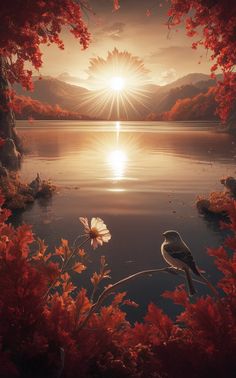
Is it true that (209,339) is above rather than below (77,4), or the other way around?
below

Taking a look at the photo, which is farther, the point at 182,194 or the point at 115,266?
the point at 182,194

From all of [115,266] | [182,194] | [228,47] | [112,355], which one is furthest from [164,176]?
[112,355]

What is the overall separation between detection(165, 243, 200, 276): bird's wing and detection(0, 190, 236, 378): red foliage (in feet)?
1.80

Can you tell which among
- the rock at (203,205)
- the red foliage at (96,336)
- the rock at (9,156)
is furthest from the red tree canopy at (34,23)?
the rock at (9,156)

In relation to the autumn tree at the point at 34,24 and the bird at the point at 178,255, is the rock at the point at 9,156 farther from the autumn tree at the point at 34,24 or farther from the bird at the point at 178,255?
the bird at the point at 178,255

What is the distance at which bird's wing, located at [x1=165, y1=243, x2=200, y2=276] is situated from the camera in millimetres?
4974

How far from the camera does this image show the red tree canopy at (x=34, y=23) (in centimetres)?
548

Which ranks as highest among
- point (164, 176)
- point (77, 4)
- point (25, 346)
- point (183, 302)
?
point (77, 4)

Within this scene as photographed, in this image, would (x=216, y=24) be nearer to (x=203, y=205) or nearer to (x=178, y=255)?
(x=178, y=255)

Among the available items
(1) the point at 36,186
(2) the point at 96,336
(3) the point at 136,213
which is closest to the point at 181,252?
(2) the point at 96,336

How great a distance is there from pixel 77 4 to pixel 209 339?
5.22 meters

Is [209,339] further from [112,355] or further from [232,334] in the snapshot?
[112,355]

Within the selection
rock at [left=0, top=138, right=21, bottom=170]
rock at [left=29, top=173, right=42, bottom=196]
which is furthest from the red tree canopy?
rock at [left=0, top=138, right=21, bottom=170]

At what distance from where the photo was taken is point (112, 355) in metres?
4.63
